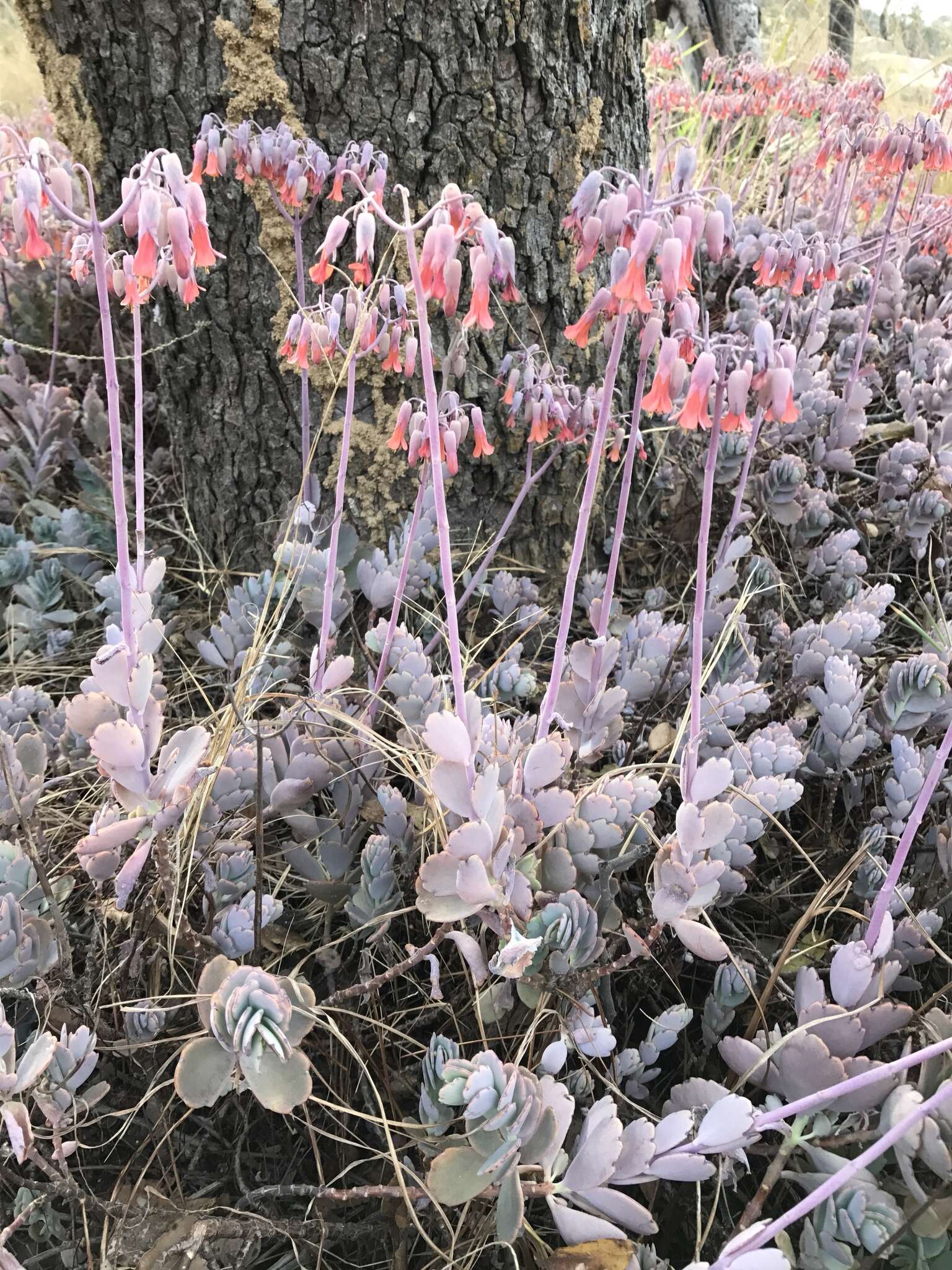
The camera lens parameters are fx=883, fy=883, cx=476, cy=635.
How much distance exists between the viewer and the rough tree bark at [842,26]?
28.5 feet

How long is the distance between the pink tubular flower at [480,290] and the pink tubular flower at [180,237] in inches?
15.0

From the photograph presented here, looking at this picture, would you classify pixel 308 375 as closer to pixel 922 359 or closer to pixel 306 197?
pixel 306 197

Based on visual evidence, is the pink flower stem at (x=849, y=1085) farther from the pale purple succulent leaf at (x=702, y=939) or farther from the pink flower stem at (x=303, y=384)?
the pink flower stem at (x=303, y=384)

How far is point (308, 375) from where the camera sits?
2252 mm

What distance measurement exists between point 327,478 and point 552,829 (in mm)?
1248

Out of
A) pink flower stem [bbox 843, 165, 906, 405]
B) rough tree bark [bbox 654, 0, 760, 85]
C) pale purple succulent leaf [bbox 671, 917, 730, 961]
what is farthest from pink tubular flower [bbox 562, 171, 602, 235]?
rough tree bark [bbox 654, 0, 760, 85]

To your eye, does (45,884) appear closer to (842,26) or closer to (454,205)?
(454,205)

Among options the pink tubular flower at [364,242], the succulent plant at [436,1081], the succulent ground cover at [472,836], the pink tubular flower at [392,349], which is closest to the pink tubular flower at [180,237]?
the succulent ground cover at [472,836]

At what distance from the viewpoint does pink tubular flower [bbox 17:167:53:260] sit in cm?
113

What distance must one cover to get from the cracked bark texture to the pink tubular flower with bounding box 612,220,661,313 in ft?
3.61

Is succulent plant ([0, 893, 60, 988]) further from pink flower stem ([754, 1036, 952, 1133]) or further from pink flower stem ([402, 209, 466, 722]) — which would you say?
pink flower stem ([754, 1036, 952, 1133])

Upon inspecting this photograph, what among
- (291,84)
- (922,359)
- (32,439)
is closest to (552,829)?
(291,84)

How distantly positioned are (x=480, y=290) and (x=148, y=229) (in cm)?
45

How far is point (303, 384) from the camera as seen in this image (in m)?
1.91
